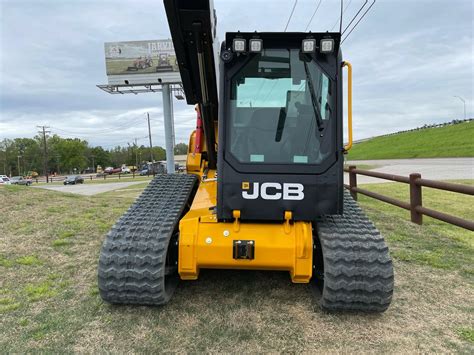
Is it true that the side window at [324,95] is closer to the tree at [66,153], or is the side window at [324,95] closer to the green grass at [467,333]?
the green grass at [467,333]

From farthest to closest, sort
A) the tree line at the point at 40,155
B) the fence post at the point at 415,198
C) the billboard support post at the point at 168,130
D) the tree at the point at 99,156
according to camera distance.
A: the tree at the point at 99,156 < the tree line at the point at 40,155 < the billboard support post at the point at 168,130 < the fence post at the point at 415,198

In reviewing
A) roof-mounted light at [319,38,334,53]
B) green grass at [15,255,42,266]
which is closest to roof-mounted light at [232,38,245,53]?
roof-mounted light at [319,38,334,53]

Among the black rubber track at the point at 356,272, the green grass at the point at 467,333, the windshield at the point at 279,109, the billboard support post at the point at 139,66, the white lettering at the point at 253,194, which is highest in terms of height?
the billboard support post at the point at 139,66

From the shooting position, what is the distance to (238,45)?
3.52 meters

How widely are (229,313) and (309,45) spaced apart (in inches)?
99.5

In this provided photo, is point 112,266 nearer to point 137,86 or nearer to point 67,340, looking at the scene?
point 67,340

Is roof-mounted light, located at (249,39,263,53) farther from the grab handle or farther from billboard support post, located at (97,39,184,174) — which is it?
billboard support post, located at (97,39,184,174)

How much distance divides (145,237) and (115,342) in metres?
0.93

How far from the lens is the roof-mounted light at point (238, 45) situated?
3.51m

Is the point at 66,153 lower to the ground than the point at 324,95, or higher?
higher

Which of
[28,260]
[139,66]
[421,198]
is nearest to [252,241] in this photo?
[28,260]

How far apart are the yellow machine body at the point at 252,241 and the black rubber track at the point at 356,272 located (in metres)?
0.19

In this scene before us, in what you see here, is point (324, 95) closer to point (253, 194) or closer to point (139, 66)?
point (253, 194)

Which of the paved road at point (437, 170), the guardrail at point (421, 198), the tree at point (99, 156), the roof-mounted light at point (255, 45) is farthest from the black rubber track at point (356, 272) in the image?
the tree at point (99, 156)
